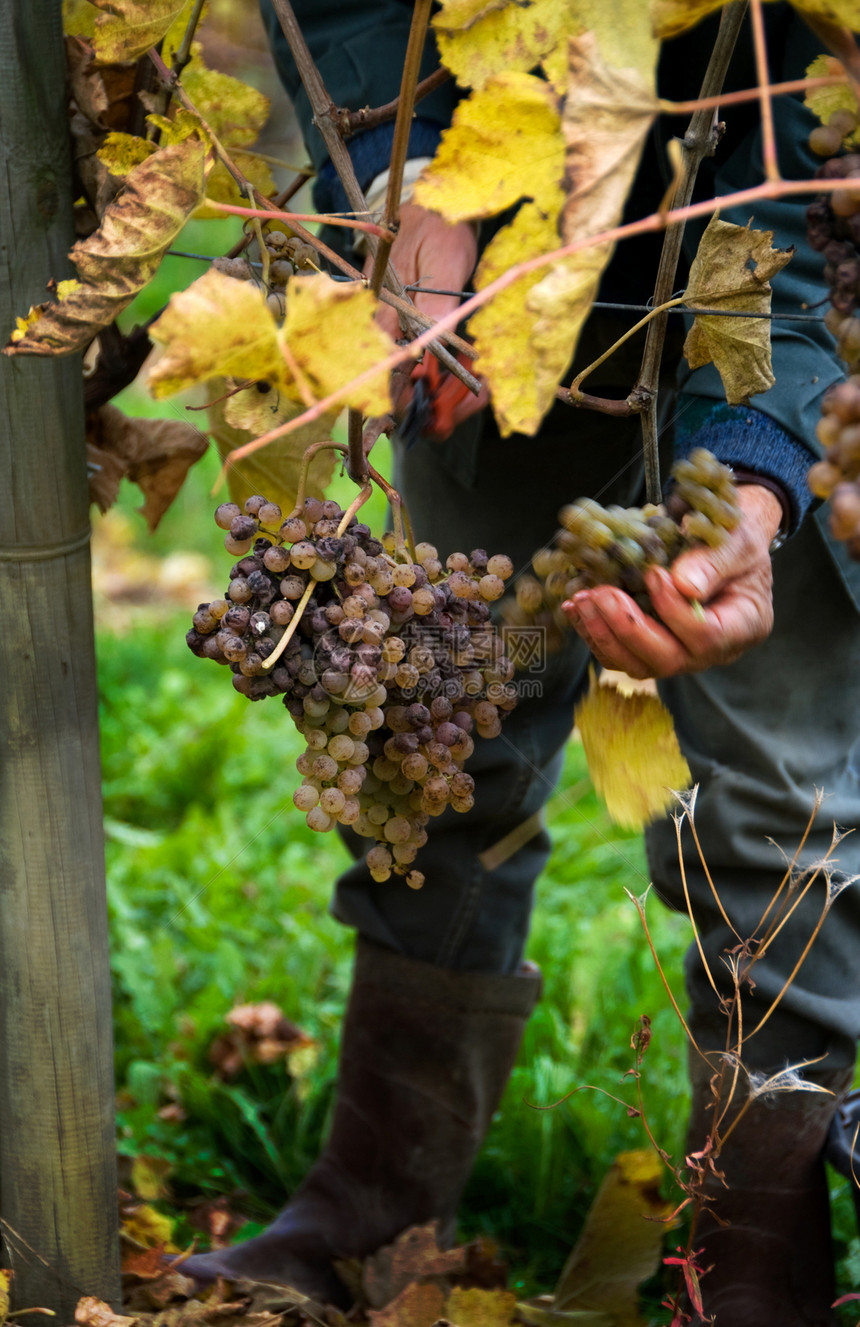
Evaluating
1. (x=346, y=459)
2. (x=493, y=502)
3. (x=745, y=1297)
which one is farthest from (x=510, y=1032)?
(x=346, y=459)

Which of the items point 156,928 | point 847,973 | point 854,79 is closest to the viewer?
point 854,79

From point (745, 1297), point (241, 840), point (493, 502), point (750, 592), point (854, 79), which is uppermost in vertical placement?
point (854, 79)

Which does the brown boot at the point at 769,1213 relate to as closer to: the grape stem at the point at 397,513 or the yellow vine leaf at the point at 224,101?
the grape stem at the point at 397,513

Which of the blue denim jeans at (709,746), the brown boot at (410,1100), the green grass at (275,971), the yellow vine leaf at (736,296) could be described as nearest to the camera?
the yellow vine leaf at (736,296)

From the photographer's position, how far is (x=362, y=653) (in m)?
0.77

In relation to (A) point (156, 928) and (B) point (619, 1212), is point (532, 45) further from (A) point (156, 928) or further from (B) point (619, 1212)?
(A) point (156, 928)

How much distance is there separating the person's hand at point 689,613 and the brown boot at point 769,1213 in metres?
0.71

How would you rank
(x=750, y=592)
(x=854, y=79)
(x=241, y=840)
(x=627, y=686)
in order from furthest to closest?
(x=241, y=840)
(x=627, y=686)
(x=750, y=592)
(x=854, y=79)

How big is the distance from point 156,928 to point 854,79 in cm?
188

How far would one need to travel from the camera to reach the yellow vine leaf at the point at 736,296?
84cm

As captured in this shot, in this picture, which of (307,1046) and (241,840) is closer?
(307,1046)

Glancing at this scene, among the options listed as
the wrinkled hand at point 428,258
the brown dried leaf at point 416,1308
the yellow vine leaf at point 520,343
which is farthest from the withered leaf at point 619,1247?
the yellow vine leaf at point 520,343

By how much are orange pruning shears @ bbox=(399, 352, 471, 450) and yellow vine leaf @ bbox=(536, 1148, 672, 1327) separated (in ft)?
2.88

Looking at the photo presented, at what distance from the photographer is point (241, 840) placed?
93.8 inches
